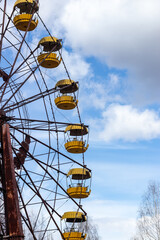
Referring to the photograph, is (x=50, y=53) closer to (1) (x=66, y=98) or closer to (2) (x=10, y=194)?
(1) (x=66, y=98)

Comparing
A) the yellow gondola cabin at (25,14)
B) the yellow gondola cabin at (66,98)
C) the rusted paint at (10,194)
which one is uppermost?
the yellow gondola cabin at (25,14)

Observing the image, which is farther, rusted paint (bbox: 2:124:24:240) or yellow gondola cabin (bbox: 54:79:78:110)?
yellow gondola cabin (bbox: 54:79:78:110)

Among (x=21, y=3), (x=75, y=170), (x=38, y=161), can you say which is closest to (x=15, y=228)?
(x=38, y=161)

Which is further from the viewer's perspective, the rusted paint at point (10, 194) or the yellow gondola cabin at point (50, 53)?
the yellow gondola cabin at point (50, 53)

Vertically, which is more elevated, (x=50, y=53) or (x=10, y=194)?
(x=50, y=53)

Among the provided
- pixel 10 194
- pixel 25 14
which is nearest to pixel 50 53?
pixel 25 14

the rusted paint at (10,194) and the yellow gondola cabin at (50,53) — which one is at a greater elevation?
the yellow gondola cabin at (50,53)

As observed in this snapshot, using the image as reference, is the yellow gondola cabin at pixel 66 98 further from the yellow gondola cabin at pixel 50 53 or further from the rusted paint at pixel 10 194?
the rusted paint at pixel 10 194

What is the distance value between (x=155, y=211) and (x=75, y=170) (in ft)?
35.7

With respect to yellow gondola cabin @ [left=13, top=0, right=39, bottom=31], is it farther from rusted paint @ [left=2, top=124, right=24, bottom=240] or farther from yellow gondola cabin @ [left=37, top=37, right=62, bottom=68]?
rusted paint @ [left=2, top=124, right=24, bottom=240]

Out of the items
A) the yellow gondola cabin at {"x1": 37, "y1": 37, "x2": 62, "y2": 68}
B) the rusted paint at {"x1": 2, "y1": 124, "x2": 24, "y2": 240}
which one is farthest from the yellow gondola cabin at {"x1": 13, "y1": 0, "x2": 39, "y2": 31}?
the rusted paint at {"x1": 2, "y1": 124, "x2": 24, "y2": 240}

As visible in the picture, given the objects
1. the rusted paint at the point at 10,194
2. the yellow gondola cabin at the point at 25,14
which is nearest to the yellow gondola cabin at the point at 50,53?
the yellow gondola cabin at the point at 25,14

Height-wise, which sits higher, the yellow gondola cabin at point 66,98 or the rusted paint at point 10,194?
the yellow gondola cabin at point 66,98

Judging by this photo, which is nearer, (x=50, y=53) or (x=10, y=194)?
(x=10, y=194)
